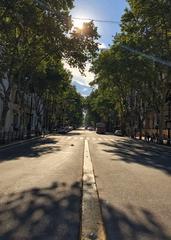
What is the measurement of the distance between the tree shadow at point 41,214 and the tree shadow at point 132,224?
1.72 feet

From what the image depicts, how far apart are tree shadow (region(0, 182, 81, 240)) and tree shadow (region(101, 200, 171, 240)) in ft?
1.72

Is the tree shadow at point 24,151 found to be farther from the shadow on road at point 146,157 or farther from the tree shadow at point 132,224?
the tree shadow at point 132,224

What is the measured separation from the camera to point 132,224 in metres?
7.43

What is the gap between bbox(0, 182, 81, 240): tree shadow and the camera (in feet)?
21.7

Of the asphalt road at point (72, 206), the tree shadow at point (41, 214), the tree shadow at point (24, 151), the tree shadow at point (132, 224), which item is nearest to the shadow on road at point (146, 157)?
the tree shadow at point (24, 151)

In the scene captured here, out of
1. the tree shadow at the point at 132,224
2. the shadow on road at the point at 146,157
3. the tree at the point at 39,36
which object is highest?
the tree at the point at 39,36

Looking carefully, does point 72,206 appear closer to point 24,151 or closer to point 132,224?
point 132,224

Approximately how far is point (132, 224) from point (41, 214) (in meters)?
1.60

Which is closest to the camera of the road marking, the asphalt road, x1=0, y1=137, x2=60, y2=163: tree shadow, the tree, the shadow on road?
the road marking

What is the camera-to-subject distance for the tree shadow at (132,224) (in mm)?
6672

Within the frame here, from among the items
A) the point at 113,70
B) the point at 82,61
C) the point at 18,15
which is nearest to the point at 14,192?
the point at 18,15

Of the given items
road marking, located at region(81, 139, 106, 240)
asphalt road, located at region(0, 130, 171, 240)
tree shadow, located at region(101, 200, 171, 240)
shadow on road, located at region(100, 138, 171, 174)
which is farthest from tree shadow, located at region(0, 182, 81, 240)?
shadow on road, located at region(100, 138, 171, 174)

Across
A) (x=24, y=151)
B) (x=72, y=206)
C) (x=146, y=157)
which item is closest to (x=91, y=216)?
(x=72, y=206)

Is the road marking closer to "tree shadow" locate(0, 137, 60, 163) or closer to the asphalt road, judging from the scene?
the asphalt road
